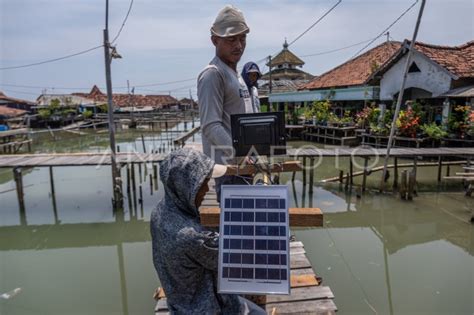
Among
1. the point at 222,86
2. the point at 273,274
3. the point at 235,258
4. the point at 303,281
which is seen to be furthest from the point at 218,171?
the point at 303,281

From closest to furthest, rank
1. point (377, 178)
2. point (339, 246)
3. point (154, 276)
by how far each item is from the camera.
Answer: point (154, 276)
point (339, 246)
point (377, 178)

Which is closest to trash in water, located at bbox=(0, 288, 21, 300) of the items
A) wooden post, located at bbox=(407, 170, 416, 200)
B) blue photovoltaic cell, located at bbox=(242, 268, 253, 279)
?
blue photovoltaic cell, located at bbox=(242, 268, 253, 279)

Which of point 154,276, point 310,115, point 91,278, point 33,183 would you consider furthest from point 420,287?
point 310,115

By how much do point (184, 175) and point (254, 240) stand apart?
40 cm

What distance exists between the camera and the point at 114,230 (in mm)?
7266

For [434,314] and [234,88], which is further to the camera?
[434,314]

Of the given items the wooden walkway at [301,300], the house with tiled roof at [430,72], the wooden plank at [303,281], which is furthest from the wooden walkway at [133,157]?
the wooden walkway at [301,300]

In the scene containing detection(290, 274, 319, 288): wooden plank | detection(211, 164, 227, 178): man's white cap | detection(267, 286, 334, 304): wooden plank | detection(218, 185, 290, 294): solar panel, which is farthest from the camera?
detection(290, 274, 319, 288): wooden plank

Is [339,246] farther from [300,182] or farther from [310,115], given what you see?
[310,115]

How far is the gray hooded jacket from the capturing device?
4.66ft

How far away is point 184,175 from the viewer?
1.41m

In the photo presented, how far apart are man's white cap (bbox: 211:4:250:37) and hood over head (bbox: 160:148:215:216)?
74 cm

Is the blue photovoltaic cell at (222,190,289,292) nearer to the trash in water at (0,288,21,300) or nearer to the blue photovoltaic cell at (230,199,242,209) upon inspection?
the blue photovoltaic cell at (230,199,242,209)

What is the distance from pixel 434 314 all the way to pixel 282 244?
374 centimetres
